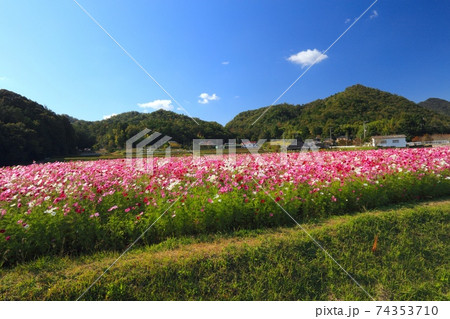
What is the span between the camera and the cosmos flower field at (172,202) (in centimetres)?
294

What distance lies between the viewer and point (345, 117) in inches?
1732


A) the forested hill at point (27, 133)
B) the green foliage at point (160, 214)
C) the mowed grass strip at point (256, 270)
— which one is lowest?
the mowed grass strip at point (256, 270)

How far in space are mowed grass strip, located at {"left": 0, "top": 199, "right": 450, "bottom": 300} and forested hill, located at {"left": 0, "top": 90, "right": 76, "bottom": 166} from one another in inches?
881

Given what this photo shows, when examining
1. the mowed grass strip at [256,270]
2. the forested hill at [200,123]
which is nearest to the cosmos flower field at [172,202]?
the mowed grass strip at [256,270]

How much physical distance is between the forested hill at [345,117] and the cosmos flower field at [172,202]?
396 inches

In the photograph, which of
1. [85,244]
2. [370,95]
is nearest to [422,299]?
[85,244]

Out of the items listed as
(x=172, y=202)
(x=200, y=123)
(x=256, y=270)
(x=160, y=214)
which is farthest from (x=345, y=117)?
(x=256, y=270)

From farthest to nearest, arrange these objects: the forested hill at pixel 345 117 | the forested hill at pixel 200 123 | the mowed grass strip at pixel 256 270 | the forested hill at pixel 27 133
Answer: the forested hill at pixel 345 117 < the forested hill at pixel 200 123 < the forested hill at pixel 27 133 < the mowed grass strip at pixel 256 270

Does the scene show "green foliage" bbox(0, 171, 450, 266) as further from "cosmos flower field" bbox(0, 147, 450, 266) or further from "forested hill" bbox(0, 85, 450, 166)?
"forested hill" bbox(0, 85, 450, 166)

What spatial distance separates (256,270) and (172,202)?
1.71m

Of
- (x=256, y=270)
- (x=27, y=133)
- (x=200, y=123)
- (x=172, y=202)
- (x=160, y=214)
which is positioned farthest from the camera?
(x=27, y=133)

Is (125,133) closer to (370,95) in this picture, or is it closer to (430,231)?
(430,231)

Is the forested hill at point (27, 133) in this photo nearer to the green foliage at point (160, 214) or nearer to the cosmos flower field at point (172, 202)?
the cosmos flower field at point (172, 202)

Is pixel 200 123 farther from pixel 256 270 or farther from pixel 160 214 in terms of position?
pixel 256 270
